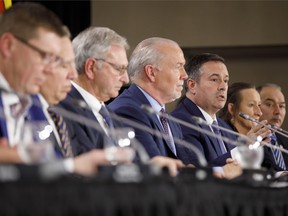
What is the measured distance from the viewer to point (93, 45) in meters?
4.20

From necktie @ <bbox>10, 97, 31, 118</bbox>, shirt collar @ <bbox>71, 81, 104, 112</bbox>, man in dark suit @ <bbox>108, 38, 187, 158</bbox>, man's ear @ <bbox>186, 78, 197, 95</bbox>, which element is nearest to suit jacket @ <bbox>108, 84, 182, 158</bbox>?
man in dark suit @ <bbox>108, 38, 187, 158</bbox>

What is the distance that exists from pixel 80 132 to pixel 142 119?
817 millimetres

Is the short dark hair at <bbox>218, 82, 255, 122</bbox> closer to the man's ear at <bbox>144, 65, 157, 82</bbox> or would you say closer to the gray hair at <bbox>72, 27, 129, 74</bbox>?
the man's ear at <bbox>144, 65, 157, 82</bbox>

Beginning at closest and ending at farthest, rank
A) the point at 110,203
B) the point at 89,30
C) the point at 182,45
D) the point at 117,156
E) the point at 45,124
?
the point at 110,203
the point at 117,156
the point at 45,124
the point at 89,30
the point at 182,45

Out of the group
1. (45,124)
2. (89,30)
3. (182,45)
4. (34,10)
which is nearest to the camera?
(34,10)

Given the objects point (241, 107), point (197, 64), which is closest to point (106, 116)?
point (197, 64)

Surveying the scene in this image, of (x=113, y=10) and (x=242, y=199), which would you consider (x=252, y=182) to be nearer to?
(x=242, y=199)

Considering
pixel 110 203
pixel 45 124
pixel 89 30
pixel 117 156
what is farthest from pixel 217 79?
pixel 110 203

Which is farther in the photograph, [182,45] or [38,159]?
[182,45]

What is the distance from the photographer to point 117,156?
95.9 inches

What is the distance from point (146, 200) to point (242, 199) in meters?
0.65

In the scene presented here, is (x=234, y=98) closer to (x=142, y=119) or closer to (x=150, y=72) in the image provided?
(x=150, y=72)

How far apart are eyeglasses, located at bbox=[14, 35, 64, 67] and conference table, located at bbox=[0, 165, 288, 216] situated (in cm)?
72

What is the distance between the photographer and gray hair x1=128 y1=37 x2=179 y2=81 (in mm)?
4922
